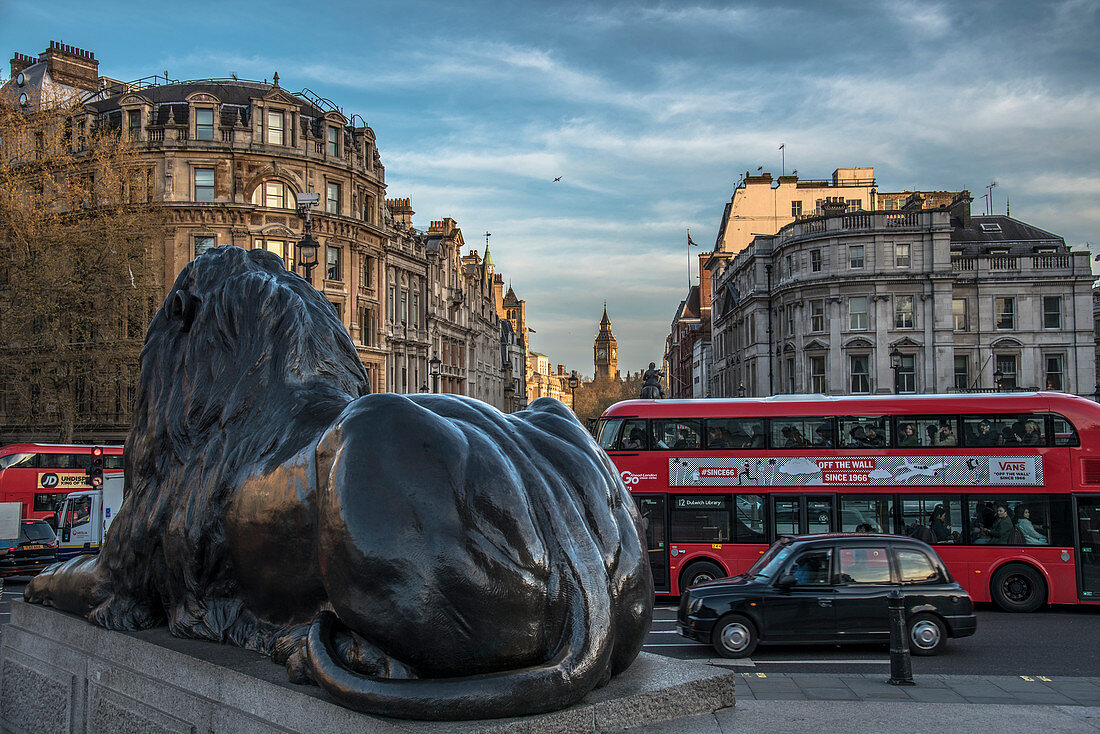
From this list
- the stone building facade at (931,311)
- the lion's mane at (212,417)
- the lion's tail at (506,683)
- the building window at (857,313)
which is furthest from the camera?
the building window at (857,313)

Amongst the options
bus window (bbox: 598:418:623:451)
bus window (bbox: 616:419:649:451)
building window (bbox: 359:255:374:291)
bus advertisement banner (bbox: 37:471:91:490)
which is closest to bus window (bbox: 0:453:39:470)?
bus advertisement banner (bbox: 37:471:91:490)

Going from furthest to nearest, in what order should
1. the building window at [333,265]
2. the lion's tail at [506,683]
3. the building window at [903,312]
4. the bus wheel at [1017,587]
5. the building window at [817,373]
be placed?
the building window at [817,373]
the building window at [903,312]
the building window at [333,265]
the bus wheel at [1017,587]
the lion's tail at [506,683]

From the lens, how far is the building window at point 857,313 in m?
51.4

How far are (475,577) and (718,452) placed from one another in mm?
13484

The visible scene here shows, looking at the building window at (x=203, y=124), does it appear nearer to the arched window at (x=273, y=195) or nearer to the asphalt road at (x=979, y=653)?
the arched window at (x=273, y=195)

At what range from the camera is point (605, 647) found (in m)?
3.12

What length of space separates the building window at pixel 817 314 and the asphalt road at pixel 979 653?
39441mm

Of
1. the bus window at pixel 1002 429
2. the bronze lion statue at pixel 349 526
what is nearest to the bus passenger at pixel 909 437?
the bus window at pixel 1002 429

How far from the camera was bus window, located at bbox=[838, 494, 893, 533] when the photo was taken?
608 inches

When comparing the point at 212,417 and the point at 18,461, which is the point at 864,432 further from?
the point at 18,461

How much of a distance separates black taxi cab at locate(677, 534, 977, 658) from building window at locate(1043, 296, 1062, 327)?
46705 millimetres

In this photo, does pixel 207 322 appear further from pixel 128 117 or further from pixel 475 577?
pixel 128 117

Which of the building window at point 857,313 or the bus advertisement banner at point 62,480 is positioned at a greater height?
the building window at point 857,313

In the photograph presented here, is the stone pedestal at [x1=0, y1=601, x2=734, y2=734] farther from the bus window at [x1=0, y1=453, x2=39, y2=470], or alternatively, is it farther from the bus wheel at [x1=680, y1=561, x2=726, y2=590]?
the bus window at [x1=0, y1=453, x2=39, y2=470]
